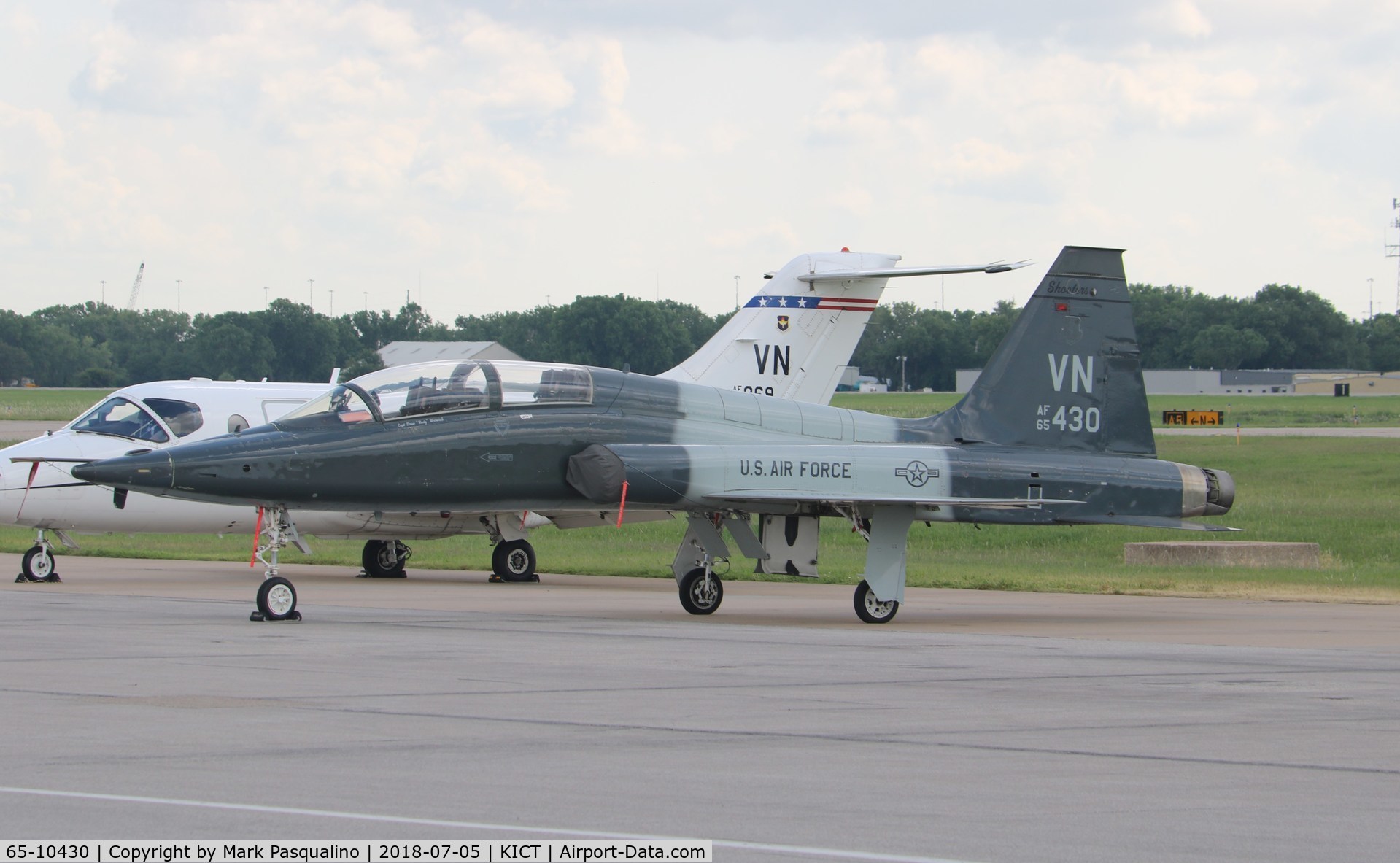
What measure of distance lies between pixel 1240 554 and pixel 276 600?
16.3 m

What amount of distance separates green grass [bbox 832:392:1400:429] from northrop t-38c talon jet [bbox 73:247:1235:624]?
160ft

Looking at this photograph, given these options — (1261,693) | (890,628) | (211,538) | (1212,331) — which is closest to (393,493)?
(890,628)

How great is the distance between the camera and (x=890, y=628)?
1645 centimetres

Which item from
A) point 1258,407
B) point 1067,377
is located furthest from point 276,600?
point 1258,407

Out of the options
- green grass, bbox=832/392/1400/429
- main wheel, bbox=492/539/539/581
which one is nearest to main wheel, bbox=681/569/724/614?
main wheel, bbox=492/539/539/581

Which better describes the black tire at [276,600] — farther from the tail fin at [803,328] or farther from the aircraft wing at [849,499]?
the tail fin at [803,328]

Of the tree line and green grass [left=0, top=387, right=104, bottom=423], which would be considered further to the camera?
the tree line

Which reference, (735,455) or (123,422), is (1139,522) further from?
(123,422)

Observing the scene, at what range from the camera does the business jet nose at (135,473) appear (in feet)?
48.2

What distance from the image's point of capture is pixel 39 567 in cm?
2111

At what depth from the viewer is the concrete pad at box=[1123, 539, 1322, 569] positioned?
2559 cm

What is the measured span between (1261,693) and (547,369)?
843cm

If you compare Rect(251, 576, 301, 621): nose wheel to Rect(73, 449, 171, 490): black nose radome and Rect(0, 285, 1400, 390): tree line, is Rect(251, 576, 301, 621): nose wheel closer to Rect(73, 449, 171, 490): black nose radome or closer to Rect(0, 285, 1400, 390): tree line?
Rect(73, 449, 171, 490): black nose radome

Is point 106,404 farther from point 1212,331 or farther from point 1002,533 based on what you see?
point 1212,331
